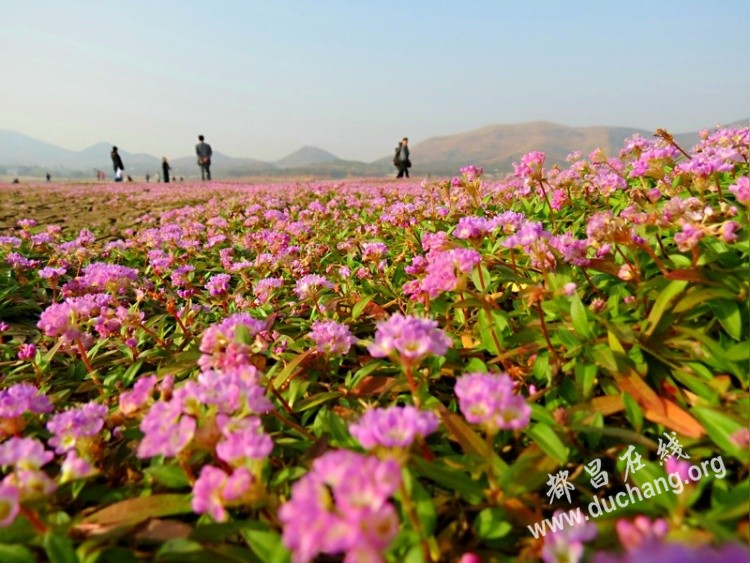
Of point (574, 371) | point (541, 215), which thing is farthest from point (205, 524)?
point (541, 215)

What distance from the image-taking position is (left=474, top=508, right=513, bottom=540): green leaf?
1.34 meters

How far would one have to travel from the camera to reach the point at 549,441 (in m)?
1.56

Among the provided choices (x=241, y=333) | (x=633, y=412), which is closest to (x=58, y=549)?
(x=241, y=333)

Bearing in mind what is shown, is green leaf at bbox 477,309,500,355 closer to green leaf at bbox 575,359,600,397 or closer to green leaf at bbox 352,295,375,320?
green leaf at bbox 575,359,600,397

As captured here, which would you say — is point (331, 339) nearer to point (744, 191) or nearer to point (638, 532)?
point (638, 532)

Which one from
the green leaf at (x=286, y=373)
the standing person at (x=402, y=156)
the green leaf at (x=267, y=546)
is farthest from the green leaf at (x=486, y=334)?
the standing person at (x=402, y=156)

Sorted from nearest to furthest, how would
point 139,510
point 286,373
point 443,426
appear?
point 139,510 < point 443,426 < point 286,373

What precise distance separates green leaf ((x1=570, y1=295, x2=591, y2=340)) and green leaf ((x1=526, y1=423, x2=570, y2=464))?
57cm

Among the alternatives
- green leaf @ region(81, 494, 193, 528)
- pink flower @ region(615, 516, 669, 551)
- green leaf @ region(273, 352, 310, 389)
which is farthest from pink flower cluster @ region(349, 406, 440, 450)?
green leaf @ region(273, 352, 310, 389)

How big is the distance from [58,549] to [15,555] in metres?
0.13

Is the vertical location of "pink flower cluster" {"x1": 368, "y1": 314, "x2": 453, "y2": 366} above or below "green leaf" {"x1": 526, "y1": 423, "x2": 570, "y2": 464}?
above

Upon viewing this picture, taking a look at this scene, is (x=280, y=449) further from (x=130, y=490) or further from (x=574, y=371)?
(x=574, y=371)

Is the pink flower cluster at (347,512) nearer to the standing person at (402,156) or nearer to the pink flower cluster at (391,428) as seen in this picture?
the pink flower cluster at (391,428)

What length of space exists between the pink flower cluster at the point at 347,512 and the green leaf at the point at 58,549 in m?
0.78
